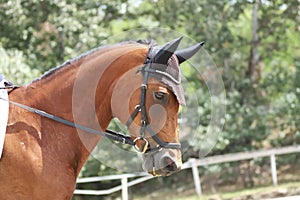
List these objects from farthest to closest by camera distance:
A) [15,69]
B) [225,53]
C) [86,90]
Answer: [225,53] → [15,69] → [86,90]

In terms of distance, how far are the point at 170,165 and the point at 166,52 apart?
79 cm

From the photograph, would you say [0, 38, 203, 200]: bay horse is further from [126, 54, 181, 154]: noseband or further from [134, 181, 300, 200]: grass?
[134, 181, 300, 200]: grass

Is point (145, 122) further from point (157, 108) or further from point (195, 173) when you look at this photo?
point (195, 173)

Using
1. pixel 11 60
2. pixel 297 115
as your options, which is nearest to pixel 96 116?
pixel 11 60

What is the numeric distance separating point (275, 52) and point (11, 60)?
8.59 metres

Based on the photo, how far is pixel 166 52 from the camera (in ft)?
12.6

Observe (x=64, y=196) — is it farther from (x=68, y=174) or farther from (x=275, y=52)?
(x=275, y=52)

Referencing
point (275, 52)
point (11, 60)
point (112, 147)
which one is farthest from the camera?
point (275, 52)

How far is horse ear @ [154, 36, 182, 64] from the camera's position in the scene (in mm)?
3816

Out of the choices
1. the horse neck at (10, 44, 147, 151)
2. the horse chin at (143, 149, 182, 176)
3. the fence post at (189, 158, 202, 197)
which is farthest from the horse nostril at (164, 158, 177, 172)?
the fence post at (189, 158, 202, 197)

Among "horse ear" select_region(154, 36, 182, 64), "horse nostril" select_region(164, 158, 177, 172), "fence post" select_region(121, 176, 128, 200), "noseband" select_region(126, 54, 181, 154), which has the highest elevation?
"fence post" select_region(121, 176, 128, 200)

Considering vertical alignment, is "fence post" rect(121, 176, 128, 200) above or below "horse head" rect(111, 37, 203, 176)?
above

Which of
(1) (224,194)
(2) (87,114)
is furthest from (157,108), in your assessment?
(1) (224,194)

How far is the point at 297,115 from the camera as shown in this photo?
49.0ft
